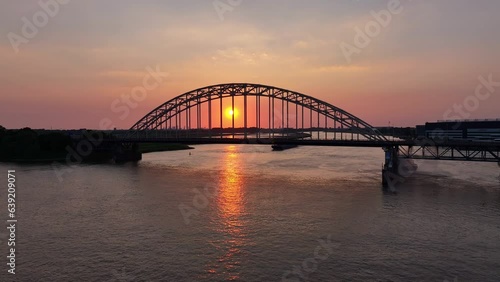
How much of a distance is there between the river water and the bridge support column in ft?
9.12

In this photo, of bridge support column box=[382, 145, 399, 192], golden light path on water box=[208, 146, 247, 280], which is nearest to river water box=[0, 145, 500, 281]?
golden light path on water box=[208, 146, 247, 280]

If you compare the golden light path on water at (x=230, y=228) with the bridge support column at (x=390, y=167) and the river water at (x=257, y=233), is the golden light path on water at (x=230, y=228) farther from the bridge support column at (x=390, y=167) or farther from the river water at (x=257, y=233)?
the bridge support column at (x=390, y=167)

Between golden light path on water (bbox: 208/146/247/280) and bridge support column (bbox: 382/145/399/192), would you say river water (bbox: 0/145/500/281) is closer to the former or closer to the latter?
golden light path on water (bbox: 208/146/247/280)

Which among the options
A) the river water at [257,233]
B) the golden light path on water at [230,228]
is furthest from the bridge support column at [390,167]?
the golden light path on water at [230,228]

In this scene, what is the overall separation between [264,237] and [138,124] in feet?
233

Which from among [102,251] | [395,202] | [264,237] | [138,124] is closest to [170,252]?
[102,251]

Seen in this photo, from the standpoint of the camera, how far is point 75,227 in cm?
2567

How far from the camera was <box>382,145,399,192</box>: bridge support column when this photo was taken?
1752 inches

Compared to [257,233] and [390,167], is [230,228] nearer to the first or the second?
[257,233]

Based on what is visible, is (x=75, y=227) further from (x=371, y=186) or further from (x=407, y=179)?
(x=407, y=179)

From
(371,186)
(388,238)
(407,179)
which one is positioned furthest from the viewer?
(407,179)

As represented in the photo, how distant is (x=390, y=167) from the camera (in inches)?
1925

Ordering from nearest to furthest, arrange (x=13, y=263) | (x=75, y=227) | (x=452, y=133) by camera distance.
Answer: (x=13, y=263) → (x=75, y=227) → (x=452, y=133)

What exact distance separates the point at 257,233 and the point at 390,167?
30922 mm
